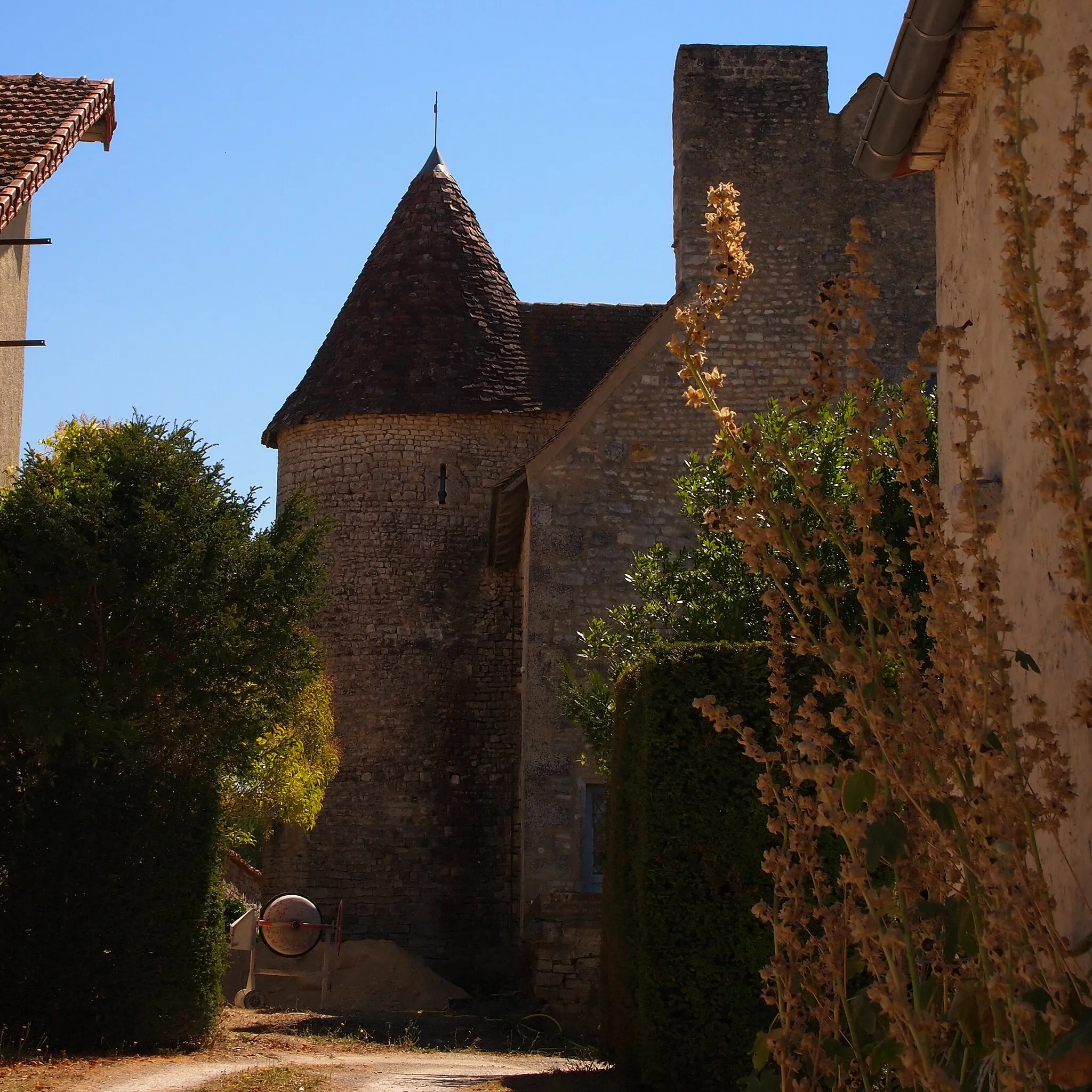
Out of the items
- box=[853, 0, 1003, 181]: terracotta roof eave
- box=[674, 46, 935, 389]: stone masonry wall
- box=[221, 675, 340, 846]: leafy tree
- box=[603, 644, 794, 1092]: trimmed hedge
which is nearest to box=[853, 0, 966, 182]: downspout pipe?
box=[853, 0, 1003, 181]: terracotta roof eave

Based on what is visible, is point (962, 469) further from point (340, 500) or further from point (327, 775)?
point (340, 500)

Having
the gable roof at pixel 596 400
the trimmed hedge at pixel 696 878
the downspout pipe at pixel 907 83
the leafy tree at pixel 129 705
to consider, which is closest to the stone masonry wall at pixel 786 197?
the gable roof at pixel 596 400

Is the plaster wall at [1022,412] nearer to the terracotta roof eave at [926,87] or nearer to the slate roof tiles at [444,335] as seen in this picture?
the terracotta roof eave at [926,87]

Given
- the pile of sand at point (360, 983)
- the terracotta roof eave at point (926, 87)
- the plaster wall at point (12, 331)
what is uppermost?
the plaster wall at point (12, 331)

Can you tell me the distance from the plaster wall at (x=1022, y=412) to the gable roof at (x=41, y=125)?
264 inches

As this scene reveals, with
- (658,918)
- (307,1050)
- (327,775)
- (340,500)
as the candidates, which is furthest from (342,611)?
(658,918)

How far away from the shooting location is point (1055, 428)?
249 cm

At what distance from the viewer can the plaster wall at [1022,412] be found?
3576mm

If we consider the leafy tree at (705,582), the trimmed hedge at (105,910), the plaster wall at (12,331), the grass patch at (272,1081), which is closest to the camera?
the grass patch at (272,1081)

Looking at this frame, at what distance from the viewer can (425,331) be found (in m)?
19.2

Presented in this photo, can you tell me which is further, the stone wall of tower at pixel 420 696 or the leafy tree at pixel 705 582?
the stone wall of tower at pixel 420 696

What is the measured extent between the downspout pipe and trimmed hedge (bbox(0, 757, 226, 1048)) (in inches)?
270

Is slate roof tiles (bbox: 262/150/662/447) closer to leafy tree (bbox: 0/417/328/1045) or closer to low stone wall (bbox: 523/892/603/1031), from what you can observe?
leafy tree (bbox: 0/417/328/1045)

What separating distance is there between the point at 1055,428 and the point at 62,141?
9974 millimetres
